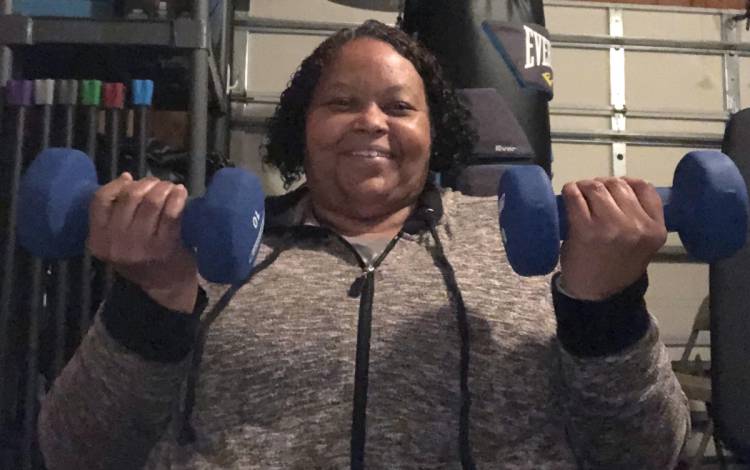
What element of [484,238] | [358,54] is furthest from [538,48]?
[484,238]

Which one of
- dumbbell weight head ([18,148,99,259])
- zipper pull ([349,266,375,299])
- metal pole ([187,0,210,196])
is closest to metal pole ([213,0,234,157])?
metal pole ([187,0,210,196])

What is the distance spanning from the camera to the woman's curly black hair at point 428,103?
1278 millimetres

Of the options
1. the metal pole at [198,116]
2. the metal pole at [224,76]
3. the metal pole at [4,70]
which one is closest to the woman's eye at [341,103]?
the metal pole at [198,116]

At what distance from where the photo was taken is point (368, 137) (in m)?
1.14

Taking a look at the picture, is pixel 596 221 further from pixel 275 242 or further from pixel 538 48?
pixel 538 48

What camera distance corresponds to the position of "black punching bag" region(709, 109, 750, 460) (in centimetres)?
101

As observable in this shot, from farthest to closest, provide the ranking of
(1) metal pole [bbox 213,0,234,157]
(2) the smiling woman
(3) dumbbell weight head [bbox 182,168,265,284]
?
(1) metal pole [bbox 213,0,234,157] → (2) the smiling woman → (3) dumbbell weight head [bbox 182,168,265,284]

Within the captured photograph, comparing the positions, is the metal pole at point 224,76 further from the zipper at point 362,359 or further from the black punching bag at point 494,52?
the zipper at point 362,359

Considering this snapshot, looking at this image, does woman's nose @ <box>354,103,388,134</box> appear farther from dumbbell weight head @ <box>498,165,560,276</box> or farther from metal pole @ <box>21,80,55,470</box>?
metal pole @ <box>21,80,55,470</box>

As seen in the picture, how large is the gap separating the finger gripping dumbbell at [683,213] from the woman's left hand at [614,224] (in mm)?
20

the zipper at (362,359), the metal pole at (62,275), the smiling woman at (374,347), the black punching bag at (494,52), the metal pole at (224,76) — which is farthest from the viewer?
the metal pole at (224,76)

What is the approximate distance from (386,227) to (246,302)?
0.25 metres

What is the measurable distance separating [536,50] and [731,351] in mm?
775

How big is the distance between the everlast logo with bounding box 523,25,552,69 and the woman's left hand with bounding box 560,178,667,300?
0.82m
